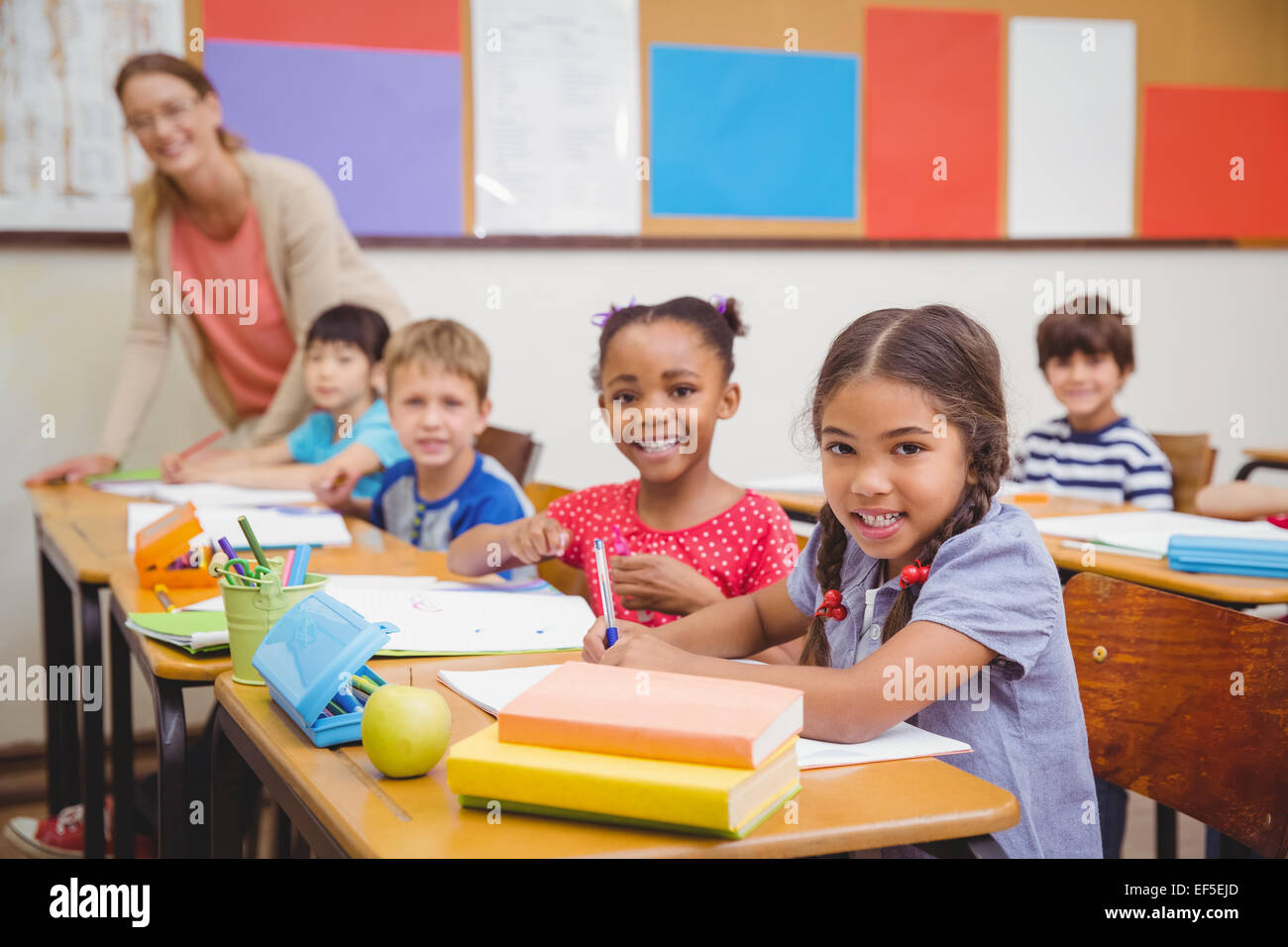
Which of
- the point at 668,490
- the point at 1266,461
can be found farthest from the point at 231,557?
the point at 1266,461

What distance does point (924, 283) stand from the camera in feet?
13.2

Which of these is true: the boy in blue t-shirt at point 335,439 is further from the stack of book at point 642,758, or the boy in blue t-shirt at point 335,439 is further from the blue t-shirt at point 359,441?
the stack of book at point 642,758

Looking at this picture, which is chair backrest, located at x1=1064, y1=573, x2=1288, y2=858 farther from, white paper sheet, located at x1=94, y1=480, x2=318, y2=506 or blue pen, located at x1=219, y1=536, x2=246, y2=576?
white paper sheet, located at x1=94, y1=480, x2=318, y2=506

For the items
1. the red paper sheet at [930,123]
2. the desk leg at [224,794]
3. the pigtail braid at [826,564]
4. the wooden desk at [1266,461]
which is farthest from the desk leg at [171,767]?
the wooden desk at [1266,461]

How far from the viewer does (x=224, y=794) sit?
3.86ft

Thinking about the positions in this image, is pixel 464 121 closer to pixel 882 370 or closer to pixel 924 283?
pixel 924 283

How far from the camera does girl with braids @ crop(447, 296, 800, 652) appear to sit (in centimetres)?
167

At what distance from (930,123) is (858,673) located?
338 cm

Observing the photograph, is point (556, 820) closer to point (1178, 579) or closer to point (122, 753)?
point (1178, 579)

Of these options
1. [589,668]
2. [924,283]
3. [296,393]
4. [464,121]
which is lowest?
[589,668]

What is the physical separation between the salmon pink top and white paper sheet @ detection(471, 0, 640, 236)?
0.76m

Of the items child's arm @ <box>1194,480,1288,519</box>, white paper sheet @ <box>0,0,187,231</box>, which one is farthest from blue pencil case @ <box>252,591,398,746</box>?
white paper sheet @ <box>0,0,187,231</box>
